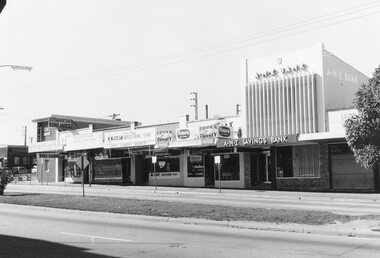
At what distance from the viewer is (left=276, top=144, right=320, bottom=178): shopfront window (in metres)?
32.8

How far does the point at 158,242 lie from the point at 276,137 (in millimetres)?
21438

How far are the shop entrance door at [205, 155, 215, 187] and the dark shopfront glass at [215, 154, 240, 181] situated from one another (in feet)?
5.30

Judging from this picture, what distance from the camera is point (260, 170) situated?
1469 inches

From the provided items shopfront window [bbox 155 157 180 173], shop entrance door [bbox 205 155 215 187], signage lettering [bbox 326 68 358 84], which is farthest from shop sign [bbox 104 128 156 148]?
signage lettering [bbox 326 68 358 84]

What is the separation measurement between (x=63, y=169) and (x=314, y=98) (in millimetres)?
34290

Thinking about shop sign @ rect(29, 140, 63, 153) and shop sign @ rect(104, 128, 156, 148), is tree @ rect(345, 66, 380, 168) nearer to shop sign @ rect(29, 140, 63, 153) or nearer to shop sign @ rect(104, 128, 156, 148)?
shop sign @ rect(104, 128, 156, 148)

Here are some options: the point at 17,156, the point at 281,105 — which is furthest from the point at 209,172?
the point at 17,156

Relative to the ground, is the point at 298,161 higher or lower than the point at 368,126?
lower

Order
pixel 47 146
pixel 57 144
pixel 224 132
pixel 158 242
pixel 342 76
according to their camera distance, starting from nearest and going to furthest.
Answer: pixel 158 242 → pixel 342 76 → pixel 224 132 → pixel 57 144 → pixel 47 146

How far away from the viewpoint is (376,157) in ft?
44.0

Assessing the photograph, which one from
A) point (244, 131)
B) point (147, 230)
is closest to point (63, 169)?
point (244, 131)

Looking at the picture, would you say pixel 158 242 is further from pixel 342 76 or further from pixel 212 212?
pixel 342 76

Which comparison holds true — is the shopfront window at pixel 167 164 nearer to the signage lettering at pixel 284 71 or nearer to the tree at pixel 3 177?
the signage lettering at pixel 284 71

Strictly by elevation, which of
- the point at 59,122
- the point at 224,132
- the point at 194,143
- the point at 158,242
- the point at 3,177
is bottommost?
the point at 158,242
